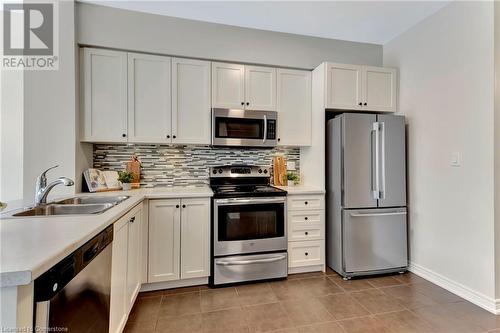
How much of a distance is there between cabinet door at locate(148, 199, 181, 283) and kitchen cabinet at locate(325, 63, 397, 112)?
198cm

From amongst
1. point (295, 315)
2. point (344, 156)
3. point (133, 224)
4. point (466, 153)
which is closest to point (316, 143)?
point (344, 156)

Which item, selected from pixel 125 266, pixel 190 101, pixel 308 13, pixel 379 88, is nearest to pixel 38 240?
pixel 125 266

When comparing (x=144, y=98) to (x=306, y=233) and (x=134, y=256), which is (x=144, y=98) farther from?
(x=306, y=233)

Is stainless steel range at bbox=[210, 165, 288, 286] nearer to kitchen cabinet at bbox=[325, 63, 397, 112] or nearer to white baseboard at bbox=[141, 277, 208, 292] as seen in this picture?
white baseboard at bbox=[141, 277, 208, 292]

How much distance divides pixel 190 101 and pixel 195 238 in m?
1.42

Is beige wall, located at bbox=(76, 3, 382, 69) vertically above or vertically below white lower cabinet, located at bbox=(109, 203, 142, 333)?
above

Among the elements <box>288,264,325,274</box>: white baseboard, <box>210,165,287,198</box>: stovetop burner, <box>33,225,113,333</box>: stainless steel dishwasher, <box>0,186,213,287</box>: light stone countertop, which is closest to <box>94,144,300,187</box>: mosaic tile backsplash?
<box>210,165,287,198</box>: stovetop burner

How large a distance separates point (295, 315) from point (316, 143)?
5.86ft

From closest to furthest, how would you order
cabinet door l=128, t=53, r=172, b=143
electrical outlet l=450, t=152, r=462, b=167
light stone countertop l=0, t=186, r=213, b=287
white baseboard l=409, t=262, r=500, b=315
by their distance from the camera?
1. light stone countertop l=0, t=186, r=213, b=287
2. white baseboard l=409, t=262, r=500, b=315
3. electrical outlet l=450, t=152, r=462, b=167
4. cabinet door l=128, t=53, r=172, b=143

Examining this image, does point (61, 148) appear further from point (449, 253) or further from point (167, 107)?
point (449, 253)

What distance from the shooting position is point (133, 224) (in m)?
2.02

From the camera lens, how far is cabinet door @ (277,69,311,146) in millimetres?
3037

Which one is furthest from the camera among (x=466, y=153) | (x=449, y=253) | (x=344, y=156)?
(x=344, y=156)

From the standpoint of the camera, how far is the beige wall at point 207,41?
253 cm
